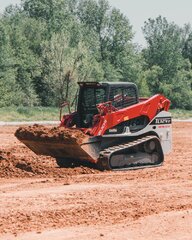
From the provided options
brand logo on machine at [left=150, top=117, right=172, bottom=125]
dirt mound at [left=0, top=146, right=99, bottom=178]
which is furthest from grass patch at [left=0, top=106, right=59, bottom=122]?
dirt mound at [left=0, top=146, right=99, bottom=178]

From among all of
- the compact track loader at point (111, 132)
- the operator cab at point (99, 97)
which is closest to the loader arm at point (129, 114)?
the compact track loader at point (111, 132)

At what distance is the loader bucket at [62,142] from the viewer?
49.0ft

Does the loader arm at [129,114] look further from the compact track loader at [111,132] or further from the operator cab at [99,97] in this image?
the operator cab at [99,97]

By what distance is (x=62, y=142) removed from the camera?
1519 cm

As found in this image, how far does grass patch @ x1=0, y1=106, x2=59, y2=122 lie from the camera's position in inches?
1782

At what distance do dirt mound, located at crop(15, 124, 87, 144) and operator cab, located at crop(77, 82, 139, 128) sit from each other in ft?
3.20

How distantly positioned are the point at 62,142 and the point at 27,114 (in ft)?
112

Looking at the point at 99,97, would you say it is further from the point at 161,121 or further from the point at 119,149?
the point at 161,121

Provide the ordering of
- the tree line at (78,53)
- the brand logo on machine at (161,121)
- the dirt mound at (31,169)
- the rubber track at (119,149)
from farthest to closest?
the tree line at (78,53) → the brand logo on machine at (161,121) → the rubber track at (119,149) → the dirt mound at (31,169)

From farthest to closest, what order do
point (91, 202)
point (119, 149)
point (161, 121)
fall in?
point (161, 121), point (119, 149), point (91, 202)

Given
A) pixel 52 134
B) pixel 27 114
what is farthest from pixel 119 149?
pixel 27 114

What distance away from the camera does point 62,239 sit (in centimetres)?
859

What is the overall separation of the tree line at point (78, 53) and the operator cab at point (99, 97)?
39.5m

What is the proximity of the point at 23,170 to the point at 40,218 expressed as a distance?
5236 millimetres
